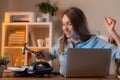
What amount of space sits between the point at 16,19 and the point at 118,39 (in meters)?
2.14

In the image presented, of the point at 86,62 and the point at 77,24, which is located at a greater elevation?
the point at 77,24

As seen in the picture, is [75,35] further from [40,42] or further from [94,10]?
[94,10]

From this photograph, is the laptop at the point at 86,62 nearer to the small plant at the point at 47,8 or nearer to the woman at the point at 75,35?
the woman at the point at 75,35

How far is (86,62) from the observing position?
1.58 m

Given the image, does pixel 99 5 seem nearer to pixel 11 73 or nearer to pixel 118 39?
pixel 118 39

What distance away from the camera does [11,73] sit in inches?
70.1

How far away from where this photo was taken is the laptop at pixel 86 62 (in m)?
1.57

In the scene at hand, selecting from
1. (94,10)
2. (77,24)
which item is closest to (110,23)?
(77,24)

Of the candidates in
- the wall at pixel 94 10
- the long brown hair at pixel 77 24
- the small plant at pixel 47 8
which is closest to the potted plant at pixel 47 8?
the small plant at pixel 47 8

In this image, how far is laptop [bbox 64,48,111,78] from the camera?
5.14ft

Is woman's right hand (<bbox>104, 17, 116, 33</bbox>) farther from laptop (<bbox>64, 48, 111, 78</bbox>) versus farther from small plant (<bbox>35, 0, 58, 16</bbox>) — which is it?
small plant (<bbox>35, 0, 58, 16</bbox>)

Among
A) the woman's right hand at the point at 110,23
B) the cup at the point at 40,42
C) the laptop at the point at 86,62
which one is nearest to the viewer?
the laptop at the point at 86,62

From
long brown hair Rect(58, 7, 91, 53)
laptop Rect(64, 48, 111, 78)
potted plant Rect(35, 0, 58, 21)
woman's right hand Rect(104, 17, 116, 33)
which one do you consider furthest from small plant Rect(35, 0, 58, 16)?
laptop Rect(64, 48, 111, 78)

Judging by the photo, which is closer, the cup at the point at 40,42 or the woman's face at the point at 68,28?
the woman's face at the point at 68,28
